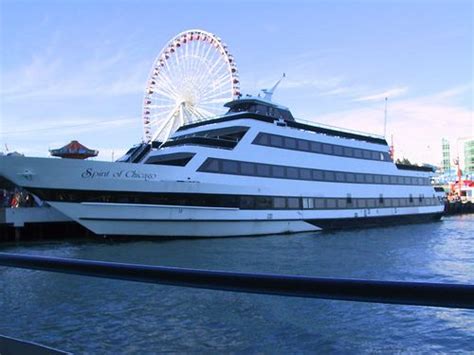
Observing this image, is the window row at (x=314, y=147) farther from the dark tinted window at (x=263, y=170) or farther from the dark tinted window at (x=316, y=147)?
the dark tinted window at (x=263, y=170)

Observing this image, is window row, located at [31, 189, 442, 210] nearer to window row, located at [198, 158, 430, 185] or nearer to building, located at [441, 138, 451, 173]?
window row, located at [198, 158, 430, 185]

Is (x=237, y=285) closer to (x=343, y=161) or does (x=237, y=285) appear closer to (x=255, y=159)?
(x=255, y=159)

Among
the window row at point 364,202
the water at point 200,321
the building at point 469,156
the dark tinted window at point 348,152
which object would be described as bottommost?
the water at point 200,321

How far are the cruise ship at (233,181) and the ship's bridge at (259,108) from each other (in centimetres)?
7

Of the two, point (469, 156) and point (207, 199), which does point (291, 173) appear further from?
point (469, 156)

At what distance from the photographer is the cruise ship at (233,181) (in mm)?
23969

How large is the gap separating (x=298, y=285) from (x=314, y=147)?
31517 millimetres

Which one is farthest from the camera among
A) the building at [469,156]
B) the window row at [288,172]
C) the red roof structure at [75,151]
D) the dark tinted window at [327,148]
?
the building at [469,156]

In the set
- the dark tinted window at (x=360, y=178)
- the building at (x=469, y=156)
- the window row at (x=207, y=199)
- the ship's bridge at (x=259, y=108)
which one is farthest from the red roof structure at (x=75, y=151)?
the building at (x=469, y=156)

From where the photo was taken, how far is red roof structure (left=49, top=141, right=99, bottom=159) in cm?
4816

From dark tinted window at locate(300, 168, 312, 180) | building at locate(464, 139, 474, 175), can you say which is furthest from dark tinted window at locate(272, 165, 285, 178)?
building at locate(464, 139, 474, 175)

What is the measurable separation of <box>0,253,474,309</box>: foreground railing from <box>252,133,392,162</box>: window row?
1062 inches

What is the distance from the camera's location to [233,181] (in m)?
27.5

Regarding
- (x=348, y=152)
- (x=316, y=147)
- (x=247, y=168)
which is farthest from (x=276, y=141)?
(x=348, y=152)
